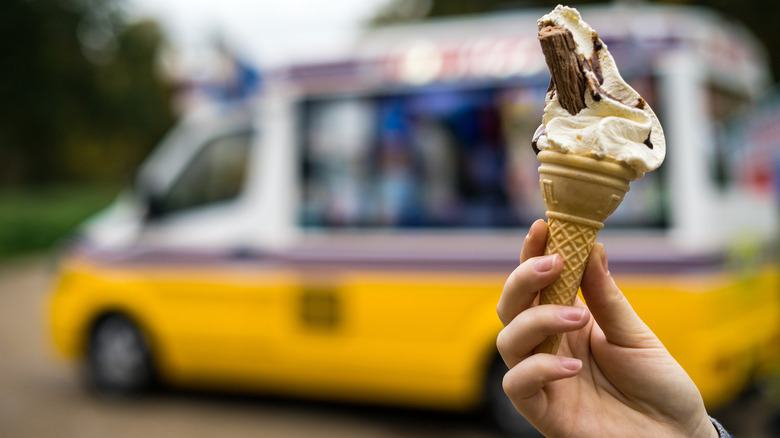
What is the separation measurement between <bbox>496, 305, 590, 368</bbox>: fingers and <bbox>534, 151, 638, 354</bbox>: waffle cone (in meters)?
0.06

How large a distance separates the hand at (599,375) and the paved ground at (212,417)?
3787 mm

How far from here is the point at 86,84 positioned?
32406 mm

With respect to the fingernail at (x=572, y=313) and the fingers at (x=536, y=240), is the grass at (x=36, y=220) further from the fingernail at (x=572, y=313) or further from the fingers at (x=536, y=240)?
the fingernail at (x=572, y=313)

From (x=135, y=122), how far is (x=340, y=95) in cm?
3432

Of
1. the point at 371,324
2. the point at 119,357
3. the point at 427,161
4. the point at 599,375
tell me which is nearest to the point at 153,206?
the point at 119,357

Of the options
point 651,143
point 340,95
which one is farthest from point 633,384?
point 340,95

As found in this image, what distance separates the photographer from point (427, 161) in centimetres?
520

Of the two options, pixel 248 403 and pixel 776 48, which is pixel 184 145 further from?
pixel 776 48

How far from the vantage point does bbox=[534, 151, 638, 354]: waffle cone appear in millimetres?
1371

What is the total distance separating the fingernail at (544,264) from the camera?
1.28 meters

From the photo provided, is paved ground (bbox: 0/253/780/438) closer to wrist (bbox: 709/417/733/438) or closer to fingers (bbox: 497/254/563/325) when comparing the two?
wrist (bbox: 709/417/733/438)

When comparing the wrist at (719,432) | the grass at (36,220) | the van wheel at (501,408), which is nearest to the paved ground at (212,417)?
the van wheel at (501,408)

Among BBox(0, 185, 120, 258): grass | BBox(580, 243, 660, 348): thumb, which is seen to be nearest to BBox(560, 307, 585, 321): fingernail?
BBox(580, 243, 660, 348): thumb

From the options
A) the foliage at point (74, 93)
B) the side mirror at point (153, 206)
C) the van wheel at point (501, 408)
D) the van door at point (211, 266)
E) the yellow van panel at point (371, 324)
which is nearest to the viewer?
the yellow van panel at point (371, 324)
